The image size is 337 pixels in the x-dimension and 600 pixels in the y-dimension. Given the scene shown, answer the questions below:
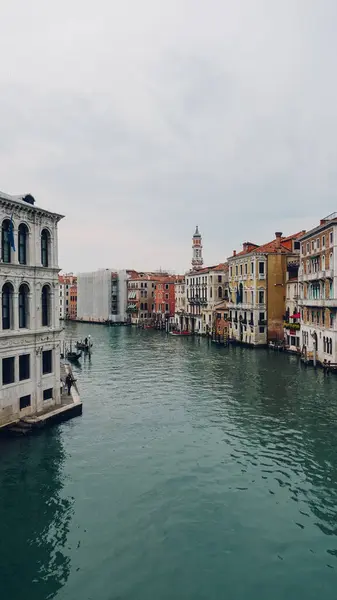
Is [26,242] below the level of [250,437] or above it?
above

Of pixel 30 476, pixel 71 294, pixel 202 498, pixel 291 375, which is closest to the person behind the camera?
pixel 202 498

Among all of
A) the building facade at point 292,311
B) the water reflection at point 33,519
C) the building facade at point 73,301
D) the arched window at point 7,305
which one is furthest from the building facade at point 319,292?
the building facade at point 73,301

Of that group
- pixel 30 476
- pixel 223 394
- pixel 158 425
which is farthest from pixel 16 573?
pixel 223 394

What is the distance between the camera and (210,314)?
68.1m

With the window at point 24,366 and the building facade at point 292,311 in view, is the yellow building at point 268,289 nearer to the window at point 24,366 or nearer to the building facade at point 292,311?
the building facade at point 292,311

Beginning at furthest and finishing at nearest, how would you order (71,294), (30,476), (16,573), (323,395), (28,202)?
(71,294) → (323,395) → (28,202) → (30,476) → (16,573)

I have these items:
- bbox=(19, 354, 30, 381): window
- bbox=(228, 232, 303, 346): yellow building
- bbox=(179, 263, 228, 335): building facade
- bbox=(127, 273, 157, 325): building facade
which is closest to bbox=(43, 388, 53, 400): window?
bbox=(19, 354, 30, 381): window

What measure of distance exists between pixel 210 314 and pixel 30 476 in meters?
54.2

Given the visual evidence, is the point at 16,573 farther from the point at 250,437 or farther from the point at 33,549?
the point at 250,437

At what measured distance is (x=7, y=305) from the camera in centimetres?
1902

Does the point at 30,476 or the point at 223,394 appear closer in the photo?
the point at 30,476

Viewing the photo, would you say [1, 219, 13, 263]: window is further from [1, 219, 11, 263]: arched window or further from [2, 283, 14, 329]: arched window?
[2, 283, 14, 329]: arched window

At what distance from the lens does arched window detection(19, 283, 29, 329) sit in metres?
19.9

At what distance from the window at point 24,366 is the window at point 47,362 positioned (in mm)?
1194
